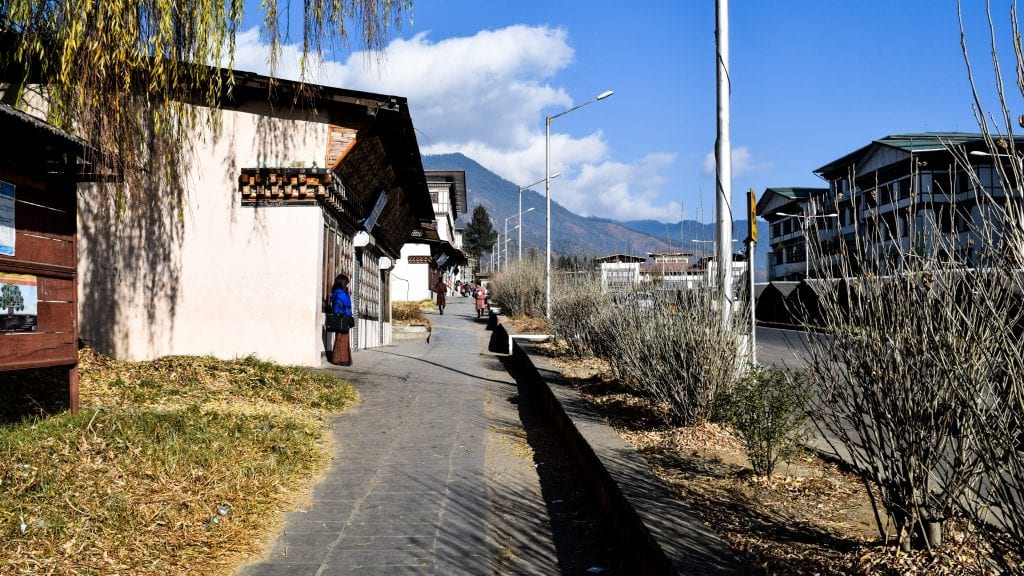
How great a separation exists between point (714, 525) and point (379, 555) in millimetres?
1961

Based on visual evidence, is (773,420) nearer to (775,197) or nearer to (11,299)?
(11,299)

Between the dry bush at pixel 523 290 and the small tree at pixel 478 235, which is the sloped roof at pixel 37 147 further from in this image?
the small tree at pixel 478 235

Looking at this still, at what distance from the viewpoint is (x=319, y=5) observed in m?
7.56

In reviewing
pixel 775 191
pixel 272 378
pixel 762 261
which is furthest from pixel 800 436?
pixel 762 261

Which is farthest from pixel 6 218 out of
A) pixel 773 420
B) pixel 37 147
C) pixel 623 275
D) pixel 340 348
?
pixel 623 275

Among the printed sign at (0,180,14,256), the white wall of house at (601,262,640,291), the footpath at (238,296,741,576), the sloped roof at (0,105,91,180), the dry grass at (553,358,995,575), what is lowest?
the footpath at (238,296,741,576)

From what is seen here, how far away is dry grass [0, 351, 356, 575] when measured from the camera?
4129 millimetres

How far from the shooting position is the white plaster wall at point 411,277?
45062mm

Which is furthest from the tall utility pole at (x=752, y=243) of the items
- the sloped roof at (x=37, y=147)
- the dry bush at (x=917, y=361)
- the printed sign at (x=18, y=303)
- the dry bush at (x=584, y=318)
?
the printed sign at (x=18, y=303)

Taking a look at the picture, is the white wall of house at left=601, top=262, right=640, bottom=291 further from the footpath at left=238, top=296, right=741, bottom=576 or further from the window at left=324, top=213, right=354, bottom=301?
the window at left=324, top=213, right=354, bottom=301

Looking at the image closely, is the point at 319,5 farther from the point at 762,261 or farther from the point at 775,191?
the point at 762,261

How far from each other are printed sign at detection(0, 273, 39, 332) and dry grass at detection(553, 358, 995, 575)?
496 centimetres

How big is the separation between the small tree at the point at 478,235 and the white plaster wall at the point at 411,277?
5808 cm

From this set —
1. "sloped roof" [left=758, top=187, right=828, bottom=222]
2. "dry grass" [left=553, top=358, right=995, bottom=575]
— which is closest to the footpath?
"dry grass" [left=553, top=358, right=995, bottom=575]
